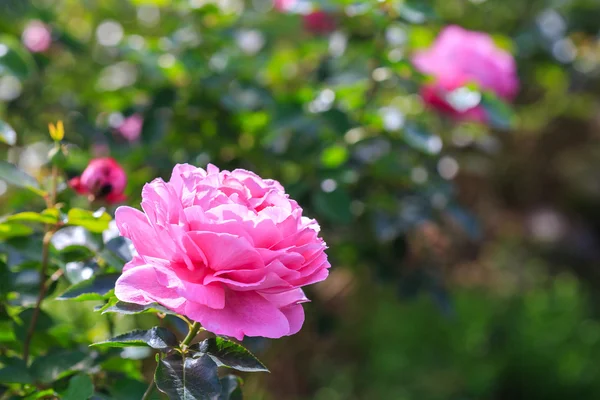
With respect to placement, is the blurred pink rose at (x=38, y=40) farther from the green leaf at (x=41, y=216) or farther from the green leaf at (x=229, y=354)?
the green leaf at (x=229, y=354)

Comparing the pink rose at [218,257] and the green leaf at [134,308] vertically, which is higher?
the pink rose at [218,257]

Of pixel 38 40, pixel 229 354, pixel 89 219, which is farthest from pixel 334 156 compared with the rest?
pixel 38 40

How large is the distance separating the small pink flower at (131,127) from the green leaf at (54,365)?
71cm

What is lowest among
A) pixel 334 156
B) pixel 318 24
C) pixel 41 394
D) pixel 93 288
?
pixel 318 24

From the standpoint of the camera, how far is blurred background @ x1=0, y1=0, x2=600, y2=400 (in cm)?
130

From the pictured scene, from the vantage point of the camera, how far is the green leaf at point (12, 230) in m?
0.84

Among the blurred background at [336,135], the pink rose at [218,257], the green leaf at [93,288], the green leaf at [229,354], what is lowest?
Answer: the blurred background at [336,135]

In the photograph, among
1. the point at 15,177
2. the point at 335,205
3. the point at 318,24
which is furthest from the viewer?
the point at 318,24

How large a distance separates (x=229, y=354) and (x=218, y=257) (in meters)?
0.10

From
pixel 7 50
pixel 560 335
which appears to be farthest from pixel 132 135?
pixel 560 335

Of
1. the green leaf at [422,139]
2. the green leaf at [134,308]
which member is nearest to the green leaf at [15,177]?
the green leaf at [134,308]

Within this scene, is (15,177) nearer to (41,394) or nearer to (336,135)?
(41,394)

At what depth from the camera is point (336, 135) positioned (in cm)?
129

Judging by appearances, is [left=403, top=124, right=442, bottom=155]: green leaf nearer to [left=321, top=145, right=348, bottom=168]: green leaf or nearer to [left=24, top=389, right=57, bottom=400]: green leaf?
[left=321, top=145, right=348, bottom=168]: green leaf
